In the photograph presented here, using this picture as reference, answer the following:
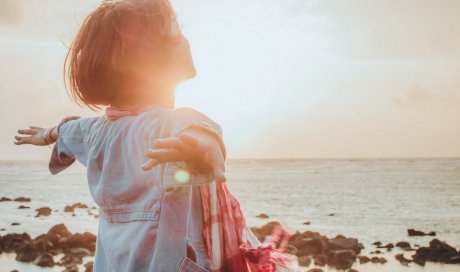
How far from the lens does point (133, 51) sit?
6.11ft

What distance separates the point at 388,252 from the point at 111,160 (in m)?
10.1

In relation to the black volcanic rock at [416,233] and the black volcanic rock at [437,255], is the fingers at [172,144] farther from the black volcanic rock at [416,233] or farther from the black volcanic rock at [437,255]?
the black volcanic rock at [416,233]

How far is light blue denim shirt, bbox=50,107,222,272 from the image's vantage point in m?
1.60

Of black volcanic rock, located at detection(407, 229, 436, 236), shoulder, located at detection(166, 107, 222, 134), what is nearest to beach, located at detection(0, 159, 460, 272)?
black volcanic rock, located at detection(407, 229, 436, 236)

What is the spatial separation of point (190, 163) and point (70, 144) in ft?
3.22

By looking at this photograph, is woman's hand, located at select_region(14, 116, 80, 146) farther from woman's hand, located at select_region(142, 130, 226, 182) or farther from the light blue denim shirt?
woman's hand, located at select_region(142, 130, 226, 182)

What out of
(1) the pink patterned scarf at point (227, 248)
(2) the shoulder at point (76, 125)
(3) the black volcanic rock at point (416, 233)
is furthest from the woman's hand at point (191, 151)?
(3) the black volcanic rock at point (416, 233)

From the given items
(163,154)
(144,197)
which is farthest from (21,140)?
(163,154)

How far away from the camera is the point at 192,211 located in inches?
66.1

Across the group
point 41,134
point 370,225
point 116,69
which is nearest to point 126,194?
point 116,69

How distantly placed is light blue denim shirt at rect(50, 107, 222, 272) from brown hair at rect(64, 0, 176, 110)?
15 cm

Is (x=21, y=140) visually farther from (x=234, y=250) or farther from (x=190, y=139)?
(x=190, y=139)

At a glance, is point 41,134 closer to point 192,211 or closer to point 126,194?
point 126,194

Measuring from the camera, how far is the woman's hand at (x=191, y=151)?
1.35 meters
